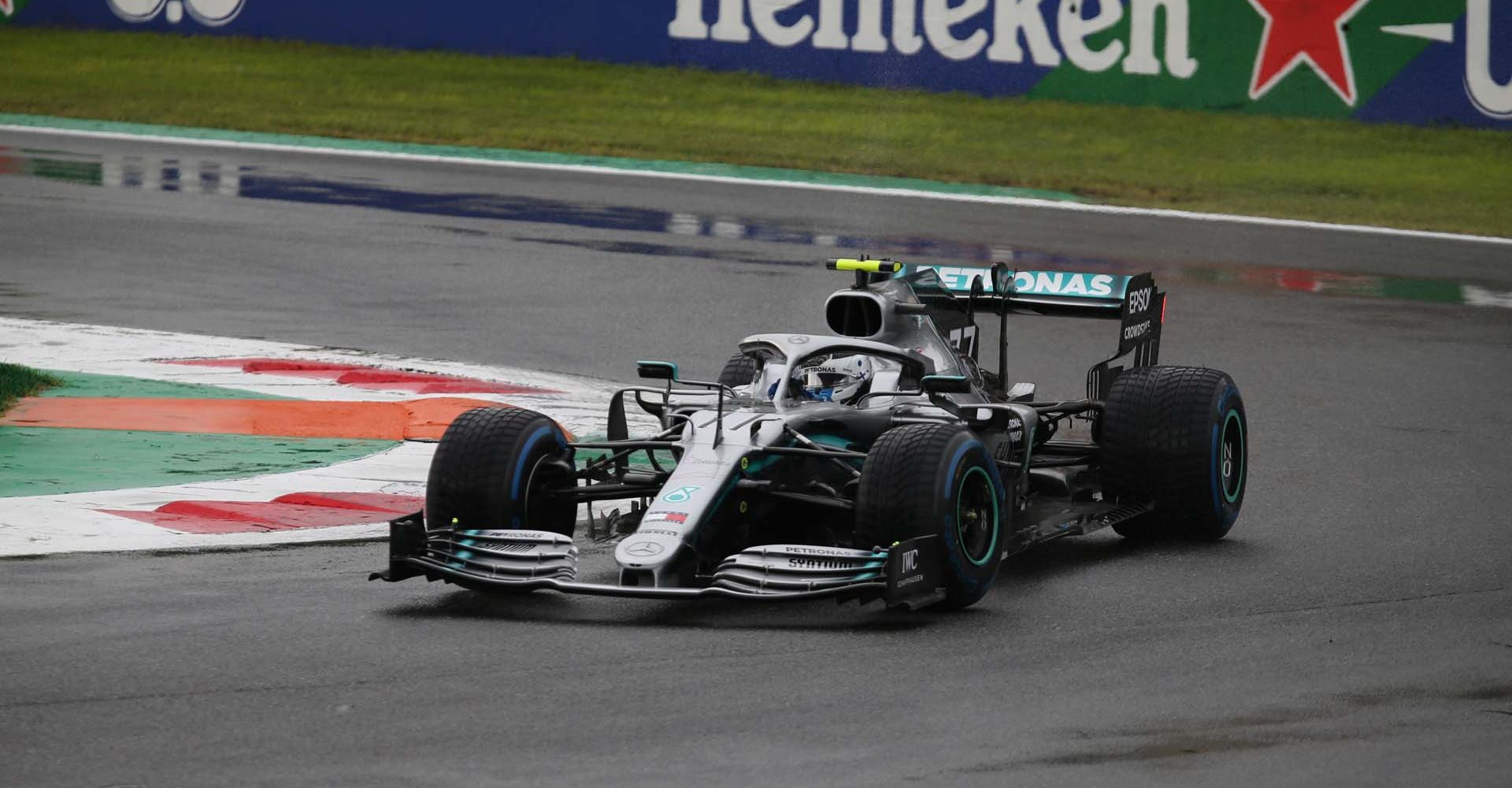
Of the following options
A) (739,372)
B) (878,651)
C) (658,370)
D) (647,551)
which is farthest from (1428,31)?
(878,651)

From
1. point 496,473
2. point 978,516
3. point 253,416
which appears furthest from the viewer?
point 253,416

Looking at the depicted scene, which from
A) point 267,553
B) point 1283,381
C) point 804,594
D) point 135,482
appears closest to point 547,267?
point 1283,381

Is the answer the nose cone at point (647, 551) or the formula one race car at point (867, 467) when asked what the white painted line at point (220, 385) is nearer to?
the formula one race car at point (867, 467)

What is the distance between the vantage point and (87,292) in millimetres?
16594

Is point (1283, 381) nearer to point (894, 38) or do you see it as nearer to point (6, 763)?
point (6, 763)

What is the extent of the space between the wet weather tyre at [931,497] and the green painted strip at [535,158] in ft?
49.5

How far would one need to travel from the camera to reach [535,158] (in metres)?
24.9

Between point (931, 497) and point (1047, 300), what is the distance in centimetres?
287

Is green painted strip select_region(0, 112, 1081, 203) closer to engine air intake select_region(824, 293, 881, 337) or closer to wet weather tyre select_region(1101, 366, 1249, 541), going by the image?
wet weather tyre select_region(1101, 366, 1249, 541)

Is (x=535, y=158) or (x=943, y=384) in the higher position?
(x=535, y=158)

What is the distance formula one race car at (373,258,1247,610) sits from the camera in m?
8.00

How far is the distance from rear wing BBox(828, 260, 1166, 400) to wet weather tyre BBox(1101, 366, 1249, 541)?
25.9 inches

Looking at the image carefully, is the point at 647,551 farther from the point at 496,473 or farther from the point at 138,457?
the point at 138,457

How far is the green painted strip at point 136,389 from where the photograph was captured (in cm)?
1266
